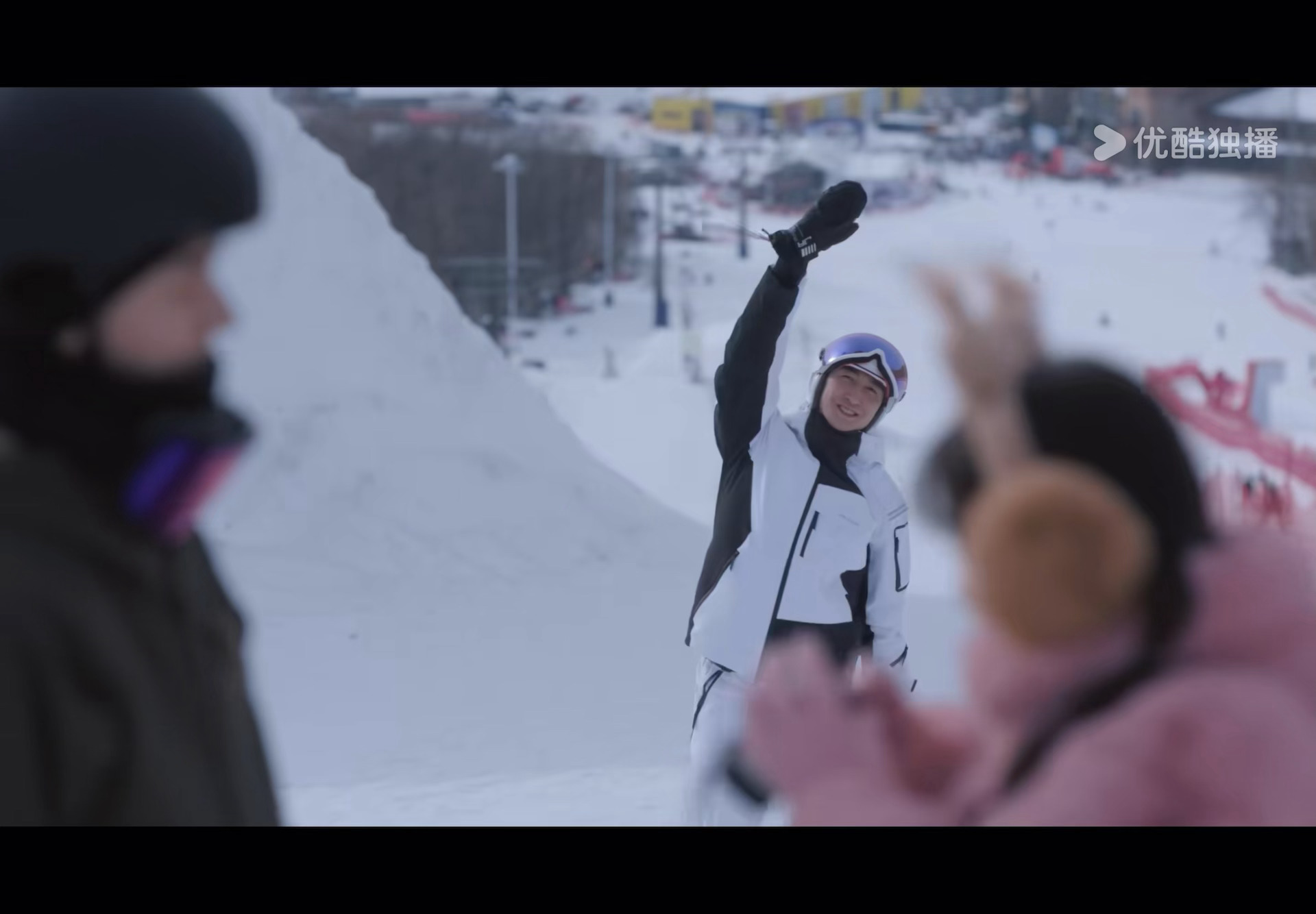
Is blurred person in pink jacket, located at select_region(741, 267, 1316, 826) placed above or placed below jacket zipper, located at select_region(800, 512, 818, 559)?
above

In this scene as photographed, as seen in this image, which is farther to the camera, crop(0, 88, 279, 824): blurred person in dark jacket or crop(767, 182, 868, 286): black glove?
crop(767, 182, 868, 286): black glove

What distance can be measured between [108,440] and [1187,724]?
1001 mm

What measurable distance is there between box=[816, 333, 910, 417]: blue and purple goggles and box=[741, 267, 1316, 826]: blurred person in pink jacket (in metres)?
1.91

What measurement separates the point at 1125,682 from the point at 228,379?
724 cm

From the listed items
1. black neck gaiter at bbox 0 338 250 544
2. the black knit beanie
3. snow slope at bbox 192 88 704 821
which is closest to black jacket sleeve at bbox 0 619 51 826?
black neck gaiter at bbox 0 338 250 544

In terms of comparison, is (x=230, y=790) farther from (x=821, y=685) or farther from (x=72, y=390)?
(x=821, y=685)

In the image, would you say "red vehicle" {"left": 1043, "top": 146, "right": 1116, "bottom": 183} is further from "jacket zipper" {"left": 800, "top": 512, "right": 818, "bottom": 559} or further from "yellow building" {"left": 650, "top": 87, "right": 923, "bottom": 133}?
"jacket zipper" {"left": 800, "top": 512, "right": 818, "bottom": 559}

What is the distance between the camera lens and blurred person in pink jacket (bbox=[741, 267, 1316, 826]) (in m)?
1.13

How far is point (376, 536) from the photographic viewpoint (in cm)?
745

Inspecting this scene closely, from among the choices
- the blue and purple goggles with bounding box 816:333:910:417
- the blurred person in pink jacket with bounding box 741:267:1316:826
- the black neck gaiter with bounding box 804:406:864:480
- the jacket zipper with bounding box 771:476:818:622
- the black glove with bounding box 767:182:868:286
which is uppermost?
the black glove with bounding box 767:182:868:286

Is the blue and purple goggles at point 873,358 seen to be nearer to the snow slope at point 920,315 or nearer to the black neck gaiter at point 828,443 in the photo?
the black neck gaiter at point 828,443

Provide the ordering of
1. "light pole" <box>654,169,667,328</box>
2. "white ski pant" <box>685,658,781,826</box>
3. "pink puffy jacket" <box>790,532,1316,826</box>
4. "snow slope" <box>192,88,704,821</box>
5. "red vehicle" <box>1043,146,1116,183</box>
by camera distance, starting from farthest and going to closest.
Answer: "red vehicle" <box>1043,146,1116,183</box> < "light pole" <box>654,169,667,328</box> < "snow slope" <box>192,88,704,821</box> < "white ski pant" <box>685,658,781,826</box> < "pink puffy jacket" <box>790,532,1316,826</box>

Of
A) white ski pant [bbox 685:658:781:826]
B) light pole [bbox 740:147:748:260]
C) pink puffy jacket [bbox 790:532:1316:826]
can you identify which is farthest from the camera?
light pole [bbox 740:147:748:260]

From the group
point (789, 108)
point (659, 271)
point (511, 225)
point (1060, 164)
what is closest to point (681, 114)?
point (789, 108)
